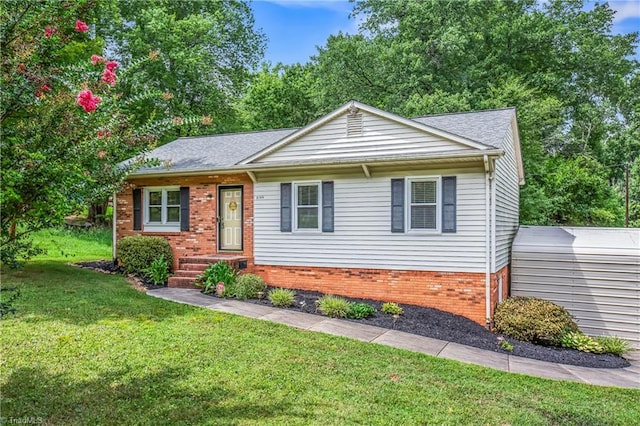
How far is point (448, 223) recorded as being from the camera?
8.75m

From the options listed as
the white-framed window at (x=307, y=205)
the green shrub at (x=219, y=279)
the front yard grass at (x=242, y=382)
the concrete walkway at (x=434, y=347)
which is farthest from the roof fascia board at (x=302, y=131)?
the front yard grass at (x=242, y=382)

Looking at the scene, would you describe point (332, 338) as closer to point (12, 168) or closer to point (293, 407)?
point (293, 407)

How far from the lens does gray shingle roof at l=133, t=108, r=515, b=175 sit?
31.3 ft

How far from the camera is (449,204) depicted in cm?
874

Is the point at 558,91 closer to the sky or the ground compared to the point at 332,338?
closer to the sky

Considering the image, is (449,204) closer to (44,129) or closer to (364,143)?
(364,143)

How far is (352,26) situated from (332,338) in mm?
22820

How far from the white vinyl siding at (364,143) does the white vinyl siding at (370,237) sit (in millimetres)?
561

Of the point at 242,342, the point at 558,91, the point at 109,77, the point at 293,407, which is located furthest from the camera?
the point at 558,91

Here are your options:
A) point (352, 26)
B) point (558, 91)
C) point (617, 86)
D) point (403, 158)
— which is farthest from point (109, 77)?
point (617, 86)

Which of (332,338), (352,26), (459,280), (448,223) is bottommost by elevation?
(332,338)

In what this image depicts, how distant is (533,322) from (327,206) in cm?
492

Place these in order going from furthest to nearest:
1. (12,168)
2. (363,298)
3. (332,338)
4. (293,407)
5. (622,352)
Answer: (363,298) → (622,352) → (332,338) → (293,407) → (12,168)

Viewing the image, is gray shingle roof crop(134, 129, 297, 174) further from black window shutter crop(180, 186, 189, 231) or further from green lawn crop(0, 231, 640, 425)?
green lawn crop(0, 231, 640, 425)
